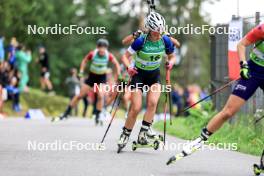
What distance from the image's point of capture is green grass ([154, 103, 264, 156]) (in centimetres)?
1493

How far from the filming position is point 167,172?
10.6 meters

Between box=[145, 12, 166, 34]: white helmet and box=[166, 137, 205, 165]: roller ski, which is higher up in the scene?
box=[145, 12, 166, 34]: white helmet

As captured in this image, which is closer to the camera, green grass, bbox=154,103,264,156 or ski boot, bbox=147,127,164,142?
ski boot, bbox=147,127,164,142

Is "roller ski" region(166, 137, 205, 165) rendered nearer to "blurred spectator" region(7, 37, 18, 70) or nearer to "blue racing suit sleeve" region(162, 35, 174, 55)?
"blue racing suit sleeve" region(162, 35, 174, 55)

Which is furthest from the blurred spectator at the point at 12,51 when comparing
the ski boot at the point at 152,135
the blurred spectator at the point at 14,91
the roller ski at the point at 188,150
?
the roller ski at the point at 188,150

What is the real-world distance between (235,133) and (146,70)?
3.84m

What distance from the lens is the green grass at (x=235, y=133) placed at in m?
14.9

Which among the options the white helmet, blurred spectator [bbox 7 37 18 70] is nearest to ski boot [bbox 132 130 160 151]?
the white helmet

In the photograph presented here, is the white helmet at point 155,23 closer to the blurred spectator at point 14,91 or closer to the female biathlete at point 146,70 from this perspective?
the female biathlete at point 146,70

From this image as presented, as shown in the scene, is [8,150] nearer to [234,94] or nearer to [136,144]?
[136,144]

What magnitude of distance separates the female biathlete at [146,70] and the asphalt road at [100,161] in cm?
49

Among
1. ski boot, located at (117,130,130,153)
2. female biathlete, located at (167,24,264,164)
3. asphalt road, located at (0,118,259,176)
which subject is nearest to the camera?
female biathlete, located at (167,24,264,164)

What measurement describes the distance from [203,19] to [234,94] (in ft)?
175

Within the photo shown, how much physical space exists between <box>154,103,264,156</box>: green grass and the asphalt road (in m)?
0.82
